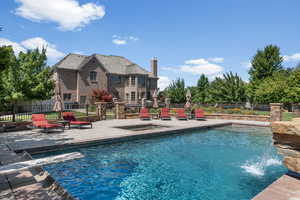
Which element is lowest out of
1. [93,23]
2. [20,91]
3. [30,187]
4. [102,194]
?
[102,194]

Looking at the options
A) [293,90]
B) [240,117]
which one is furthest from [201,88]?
[240,117]

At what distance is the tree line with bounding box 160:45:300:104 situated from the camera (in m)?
30.3

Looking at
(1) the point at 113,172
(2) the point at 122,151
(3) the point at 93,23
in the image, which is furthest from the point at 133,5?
(1) the point at 113,172

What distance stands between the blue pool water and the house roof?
26297mm

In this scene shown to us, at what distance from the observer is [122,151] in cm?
896

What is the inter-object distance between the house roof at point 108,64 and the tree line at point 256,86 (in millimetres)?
8300

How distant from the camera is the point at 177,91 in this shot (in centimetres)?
3372

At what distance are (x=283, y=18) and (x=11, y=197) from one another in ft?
64.6

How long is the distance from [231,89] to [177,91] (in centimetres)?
914

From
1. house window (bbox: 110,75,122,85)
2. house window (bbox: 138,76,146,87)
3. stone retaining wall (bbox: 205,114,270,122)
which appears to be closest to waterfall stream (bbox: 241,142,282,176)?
stone retaining wall (bbox: 205,114,270,122)

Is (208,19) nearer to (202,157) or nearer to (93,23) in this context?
(93,23)

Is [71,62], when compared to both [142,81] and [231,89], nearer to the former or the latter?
[142,81]

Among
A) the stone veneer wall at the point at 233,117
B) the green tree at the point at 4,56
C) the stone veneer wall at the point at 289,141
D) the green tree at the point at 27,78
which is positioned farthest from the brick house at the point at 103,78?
the stone veneer wall at the point at 289,141

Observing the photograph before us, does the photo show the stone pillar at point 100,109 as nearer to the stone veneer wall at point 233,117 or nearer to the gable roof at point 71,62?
the stone veneer wall at point 233,117
